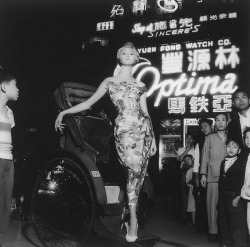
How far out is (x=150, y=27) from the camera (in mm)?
13305

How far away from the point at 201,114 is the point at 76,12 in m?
6.18

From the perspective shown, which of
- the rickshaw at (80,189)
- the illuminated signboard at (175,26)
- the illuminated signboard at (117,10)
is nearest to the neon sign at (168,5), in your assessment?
the illuminated signboard at (175,26)

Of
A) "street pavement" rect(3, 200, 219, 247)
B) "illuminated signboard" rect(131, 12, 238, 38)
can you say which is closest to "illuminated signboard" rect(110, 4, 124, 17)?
"illuminated signboard" rect(131, 12, 238, 38)

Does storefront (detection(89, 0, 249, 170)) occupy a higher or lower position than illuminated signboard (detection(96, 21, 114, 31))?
lower

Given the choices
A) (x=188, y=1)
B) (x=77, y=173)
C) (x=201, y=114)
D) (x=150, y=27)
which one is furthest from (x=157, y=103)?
(x=77, y=173)

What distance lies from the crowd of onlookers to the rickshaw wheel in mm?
1797

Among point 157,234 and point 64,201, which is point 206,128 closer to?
point 157,234

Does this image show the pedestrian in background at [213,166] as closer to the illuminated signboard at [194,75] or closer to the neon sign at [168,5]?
the illuminated signboard at [194,75]

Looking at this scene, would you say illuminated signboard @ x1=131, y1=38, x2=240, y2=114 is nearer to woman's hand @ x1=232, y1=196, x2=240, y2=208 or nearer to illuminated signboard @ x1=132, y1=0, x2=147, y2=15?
illuminated signboard @ x1=132, y1=0, x2=147, y2=15

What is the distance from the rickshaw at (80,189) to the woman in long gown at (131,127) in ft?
0.88

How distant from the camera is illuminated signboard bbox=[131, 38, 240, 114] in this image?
1189 cm

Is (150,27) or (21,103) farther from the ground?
(150,27)

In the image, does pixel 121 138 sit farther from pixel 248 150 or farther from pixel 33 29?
pixel 33 29

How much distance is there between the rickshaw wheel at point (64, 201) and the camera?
3457 millimetres
